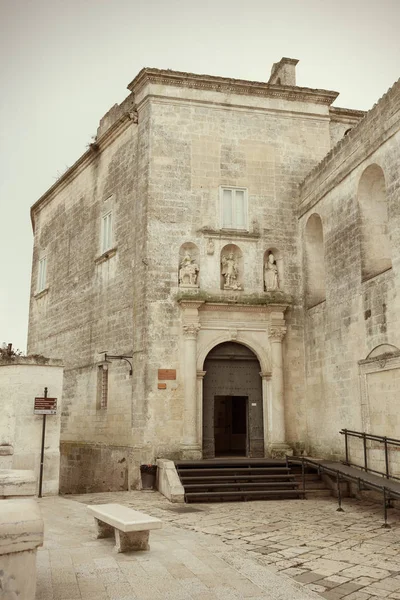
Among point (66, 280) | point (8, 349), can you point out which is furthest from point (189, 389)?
point (66, 280)

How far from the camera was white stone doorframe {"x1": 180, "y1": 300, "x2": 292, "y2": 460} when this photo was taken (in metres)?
13.9

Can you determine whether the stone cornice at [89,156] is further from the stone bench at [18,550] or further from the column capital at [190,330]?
the stone bench at [18,550]

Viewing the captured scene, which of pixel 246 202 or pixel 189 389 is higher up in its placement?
pixel 246 202

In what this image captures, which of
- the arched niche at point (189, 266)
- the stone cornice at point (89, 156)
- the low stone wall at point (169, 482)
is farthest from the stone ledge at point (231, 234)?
the low stone wall at point (169, 482)

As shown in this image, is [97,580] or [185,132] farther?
[185,132]

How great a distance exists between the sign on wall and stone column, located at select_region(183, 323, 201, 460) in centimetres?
340

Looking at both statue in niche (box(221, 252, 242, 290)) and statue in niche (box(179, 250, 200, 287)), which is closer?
statue in niche (box(179, 250, 200, 287))

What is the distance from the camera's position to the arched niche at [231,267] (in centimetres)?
1491

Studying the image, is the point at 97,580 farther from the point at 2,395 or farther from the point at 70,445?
the point at 70,445

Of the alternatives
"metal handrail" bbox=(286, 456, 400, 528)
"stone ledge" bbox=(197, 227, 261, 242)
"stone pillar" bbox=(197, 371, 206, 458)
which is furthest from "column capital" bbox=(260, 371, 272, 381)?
"stone ledge" bbox=(197, 227, 261, 242)

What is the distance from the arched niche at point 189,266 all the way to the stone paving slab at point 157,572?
7512 millimetres

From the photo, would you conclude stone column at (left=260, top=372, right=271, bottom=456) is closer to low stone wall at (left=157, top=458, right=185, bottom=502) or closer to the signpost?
low stone wall at (left=157, top=458, right=185, bottom=502)

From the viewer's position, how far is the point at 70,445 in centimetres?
1738

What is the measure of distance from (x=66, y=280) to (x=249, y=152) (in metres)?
7.88
